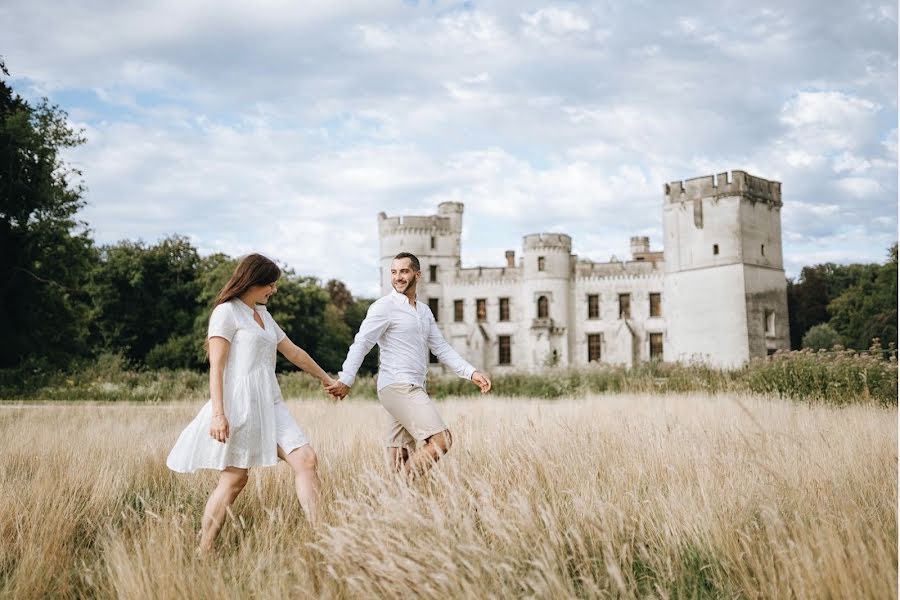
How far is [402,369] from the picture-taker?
187 inches

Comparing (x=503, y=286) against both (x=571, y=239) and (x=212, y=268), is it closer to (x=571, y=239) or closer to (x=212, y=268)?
(x=571, y=239)

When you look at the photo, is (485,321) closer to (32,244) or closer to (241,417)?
(32,244)

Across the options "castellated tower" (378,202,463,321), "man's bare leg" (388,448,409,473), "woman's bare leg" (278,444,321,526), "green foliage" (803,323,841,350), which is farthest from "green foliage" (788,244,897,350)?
"woman's bare leg" (278,444,321,526)

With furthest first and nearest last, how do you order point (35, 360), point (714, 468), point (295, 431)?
point (35, 360), point (714, 468), point (295, 431)

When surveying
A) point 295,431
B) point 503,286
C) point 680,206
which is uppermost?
point 680,206

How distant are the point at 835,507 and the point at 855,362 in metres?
8.64

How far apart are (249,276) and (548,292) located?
129 ft

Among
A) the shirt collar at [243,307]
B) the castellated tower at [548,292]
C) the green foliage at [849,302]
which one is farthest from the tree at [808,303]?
the shirt collar at [243,307]

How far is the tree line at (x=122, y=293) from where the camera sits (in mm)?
16469

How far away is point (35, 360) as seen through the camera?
19609mm

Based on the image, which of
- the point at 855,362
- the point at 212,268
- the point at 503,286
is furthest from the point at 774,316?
the point at 212,268

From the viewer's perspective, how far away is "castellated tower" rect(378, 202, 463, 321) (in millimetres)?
44719

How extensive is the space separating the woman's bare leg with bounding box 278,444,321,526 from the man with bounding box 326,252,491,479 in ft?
2.64

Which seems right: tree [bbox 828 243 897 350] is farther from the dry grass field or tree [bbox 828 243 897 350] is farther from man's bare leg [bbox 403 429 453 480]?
man's bare leg [bbox 403 429 453 480]
